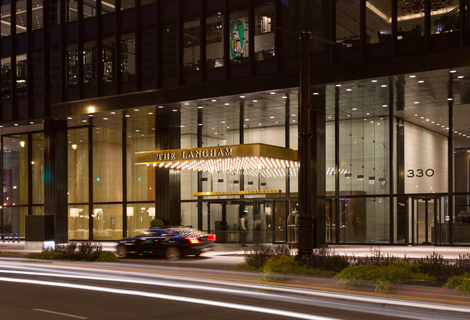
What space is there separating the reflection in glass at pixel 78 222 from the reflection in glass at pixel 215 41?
1690 centimetres

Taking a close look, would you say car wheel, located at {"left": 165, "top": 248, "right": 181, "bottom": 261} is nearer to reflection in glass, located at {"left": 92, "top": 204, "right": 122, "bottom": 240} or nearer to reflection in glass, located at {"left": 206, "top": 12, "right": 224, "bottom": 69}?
reflection in glass, located at {"left": 206, "top": 12, "right": 224, "bottom": 69}

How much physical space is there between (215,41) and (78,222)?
18.7 metres

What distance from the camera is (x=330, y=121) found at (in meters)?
32.5

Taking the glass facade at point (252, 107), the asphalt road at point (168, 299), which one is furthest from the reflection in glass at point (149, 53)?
the asphalt road at point (168, 299)

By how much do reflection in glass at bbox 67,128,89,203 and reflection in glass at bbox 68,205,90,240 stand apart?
589 mm

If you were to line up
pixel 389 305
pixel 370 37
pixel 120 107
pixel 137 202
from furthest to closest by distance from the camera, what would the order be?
pixel 137 202 < pixel 120 107 < pixel 370 37 < pixel 389 305

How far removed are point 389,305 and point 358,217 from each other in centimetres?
2125

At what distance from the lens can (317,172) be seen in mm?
28000

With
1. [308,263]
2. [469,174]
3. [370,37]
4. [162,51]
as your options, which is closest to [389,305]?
[308,263]

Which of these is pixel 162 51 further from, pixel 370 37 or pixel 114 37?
pixel 370 37

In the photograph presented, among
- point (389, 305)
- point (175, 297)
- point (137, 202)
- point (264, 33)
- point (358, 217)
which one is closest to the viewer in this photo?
point (389, 305)

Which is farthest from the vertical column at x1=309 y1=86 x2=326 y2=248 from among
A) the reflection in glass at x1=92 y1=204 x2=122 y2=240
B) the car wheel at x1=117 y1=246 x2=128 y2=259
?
the reflection in glass at x1=92 y1=204 x2=122 y2=240

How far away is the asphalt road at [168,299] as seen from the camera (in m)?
10.5

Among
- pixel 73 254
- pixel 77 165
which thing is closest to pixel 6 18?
pixel 77 165
